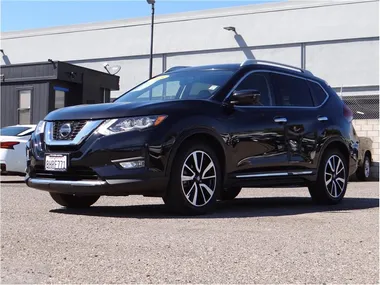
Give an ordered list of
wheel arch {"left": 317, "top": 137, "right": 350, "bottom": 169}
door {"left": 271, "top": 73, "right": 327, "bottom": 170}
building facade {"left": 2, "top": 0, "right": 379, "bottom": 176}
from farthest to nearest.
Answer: building facade {"left": 2, "top": 0, "right": 379, "bottom": 176}
wheel arch {"left": 317, "top": 137, "right": 350, "bottom": 169}
door {"left": 271, "top": 73, "right": 327, "bottom": 170}

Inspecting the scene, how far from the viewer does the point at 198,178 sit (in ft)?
21.6

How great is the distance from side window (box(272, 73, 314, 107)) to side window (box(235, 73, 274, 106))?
15cm

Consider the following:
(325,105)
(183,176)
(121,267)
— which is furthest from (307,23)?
(121,267)

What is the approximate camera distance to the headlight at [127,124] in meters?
6.30

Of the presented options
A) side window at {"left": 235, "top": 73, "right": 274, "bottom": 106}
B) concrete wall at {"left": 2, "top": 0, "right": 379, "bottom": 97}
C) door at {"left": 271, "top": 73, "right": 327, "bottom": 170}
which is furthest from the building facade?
side window at {"left": 235, "top": 73, "right": 274, "bottom": 106}

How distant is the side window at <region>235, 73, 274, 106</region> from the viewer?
7.54 metres

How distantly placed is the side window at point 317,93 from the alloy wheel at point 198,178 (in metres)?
2.35

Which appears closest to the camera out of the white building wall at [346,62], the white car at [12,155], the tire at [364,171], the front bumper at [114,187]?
the front bumper at [114,187]

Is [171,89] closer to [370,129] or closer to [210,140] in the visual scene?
[210,140]

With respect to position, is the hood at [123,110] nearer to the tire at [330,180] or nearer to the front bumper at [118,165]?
the front bumper at [118,165]

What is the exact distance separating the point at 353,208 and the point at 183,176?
2.51 meters

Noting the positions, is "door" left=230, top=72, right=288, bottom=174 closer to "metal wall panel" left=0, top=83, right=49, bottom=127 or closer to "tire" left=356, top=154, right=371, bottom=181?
"tire" left=356, top=154, right=371, bottom=181

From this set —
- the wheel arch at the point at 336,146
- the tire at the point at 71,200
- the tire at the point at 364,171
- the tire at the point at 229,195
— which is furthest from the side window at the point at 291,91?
the tire at the point at 364,171

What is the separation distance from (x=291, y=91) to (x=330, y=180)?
1.23 meters
